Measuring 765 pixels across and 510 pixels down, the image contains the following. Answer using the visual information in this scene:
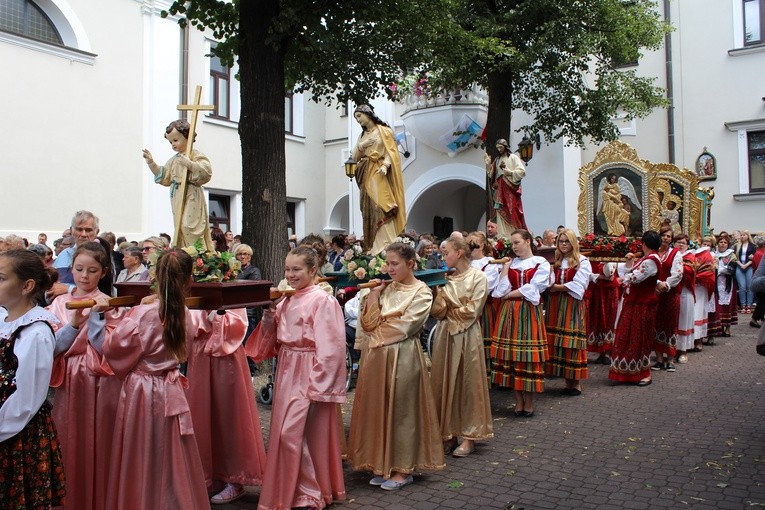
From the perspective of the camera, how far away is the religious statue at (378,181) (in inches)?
Result: 286

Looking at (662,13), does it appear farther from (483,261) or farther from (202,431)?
(202,431)

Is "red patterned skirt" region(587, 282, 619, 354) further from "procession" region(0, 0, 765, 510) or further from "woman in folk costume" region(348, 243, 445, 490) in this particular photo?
"woman in folk costume" region(348, 243, 445, 490)

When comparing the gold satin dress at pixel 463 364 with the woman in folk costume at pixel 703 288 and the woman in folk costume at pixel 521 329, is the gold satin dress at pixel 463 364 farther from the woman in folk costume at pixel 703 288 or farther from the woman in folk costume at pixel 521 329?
the woman in folk costume at pixel 703 288

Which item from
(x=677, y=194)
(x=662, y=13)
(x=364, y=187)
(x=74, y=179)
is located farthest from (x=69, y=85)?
(x=662, y=13)

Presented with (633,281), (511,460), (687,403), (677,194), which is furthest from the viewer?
(677,194)

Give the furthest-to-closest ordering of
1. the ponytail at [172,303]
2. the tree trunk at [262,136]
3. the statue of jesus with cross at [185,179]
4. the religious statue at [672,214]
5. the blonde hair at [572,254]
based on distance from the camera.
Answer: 1. the religious statue at [672,214]
2. the tree trunk at [262,136]
3. the blonde hair at [572,254]
4. the statue of jesus with cross at [185,179]
5. the ponytail at [172,303]

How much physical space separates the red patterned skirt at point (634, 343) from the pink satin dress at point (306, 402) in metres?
5.25

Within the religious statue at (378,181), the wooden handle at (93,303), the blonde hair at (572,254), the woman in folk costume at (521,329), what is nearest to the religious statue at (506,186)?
the blonde hair at (572,254)

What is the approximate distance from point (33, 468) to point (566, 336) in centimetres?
650

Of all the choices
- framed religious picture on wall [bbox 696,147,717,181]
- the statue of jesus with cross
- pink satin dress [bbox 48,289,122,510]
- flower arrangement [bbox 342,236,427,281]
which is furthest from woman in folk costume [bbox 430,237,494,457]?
framed religious picture on wall [bbox 696,147,717,181]

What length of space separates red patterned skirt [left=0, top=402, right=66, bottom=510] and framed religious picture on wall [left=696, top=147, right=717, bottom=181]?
778 inches

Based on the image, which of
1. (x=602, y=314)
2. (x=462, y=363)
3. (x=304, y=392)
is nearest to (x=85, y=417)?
(x=304, y=392)

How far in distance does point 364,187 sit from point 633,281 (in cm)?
372

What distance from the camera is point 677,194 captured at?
1545 cm
